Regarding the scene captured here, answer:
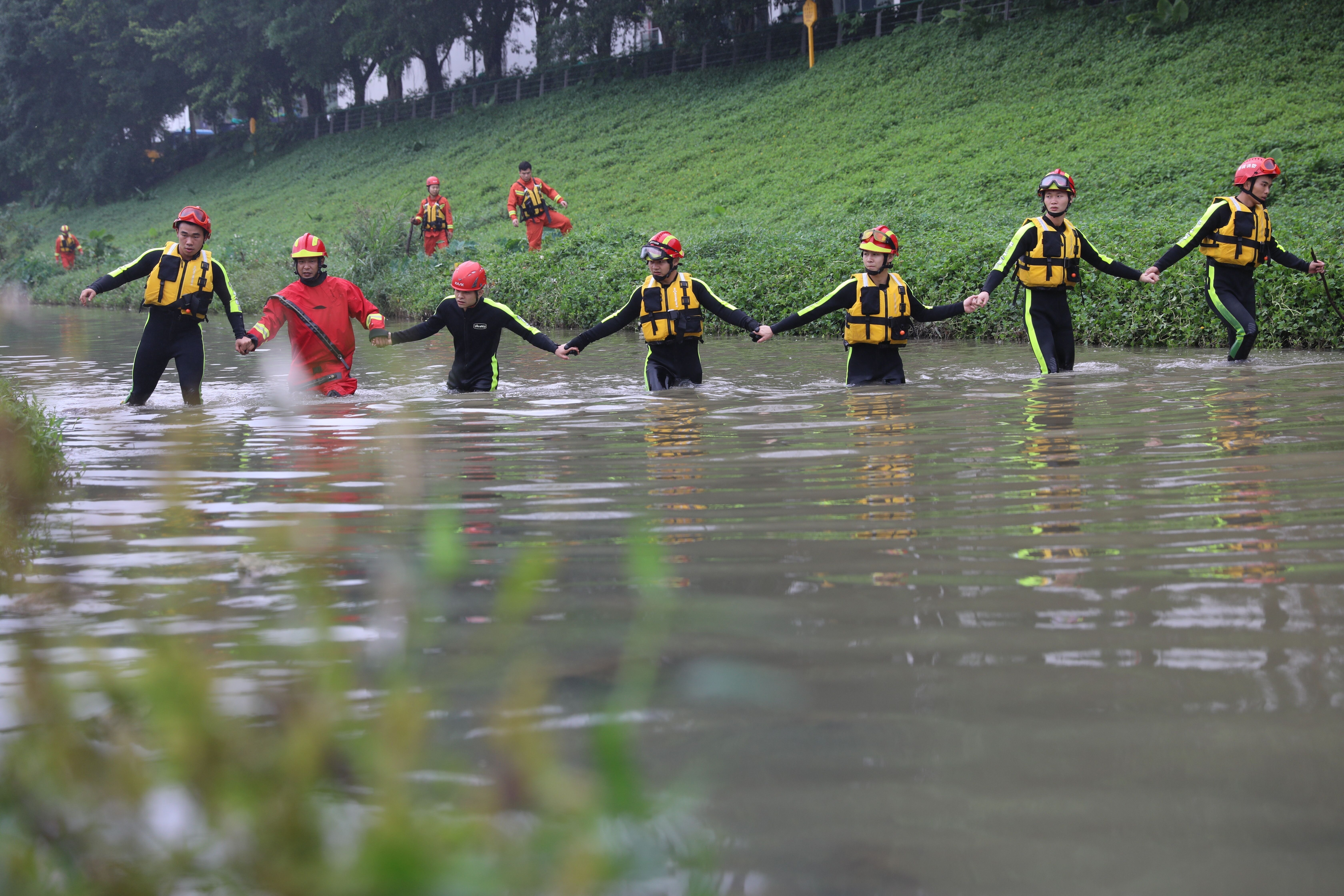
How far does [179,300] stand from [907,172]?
882 inches

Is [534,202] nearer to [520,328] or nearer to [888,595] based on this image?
[520,328]

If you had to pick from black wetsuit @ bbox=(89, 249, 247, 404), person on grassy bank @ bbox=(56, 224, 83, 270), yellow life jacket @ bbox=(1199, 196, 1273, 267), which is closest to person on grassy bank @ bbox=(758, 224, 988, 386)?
yellow life jacket @ bbox=(1199, 196, 1273, 267)

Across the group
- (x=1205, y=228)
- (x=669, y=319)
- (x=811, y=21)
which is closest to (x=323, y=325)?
(x=669, y=319)

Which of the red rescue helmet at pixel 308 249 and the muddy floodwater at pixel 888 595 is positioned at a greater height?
the red rescue helmet at pixel 308 249

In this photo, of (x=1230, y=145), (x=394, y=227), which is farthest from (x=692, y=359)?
(x=394, y=227)

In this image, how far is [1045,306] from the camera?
1159cm

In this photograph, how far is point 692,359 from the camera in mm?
11758

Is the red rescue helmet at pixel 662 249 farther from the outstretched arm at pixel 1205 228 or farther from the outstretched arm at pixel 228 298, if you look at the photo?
the outstretched arm at pixel 1205 228

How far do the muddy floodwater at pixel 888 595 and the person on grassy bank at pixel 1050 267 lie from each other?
1.92 meters

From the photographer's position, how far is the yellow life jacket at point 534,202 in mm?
27312

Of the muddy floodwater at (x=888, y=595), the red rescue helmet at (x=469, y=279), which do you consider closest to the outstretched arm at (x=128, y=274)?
the muddy floodwater at (x=888, y=595)

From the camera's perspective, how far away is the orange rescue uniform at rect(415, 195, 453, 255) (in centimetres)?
2888

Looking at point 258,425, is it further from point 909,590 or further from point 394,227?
point 394,227

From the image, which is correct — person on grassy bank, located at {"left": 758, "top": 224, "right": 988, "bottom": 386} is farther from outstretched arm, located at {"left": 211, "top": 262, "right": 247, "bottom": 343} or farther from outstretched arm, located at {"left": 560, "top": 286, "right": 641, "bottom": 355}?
outstretched arm, located at {"left": 211, "top": 262, "right": 247, "bottom": 343}
